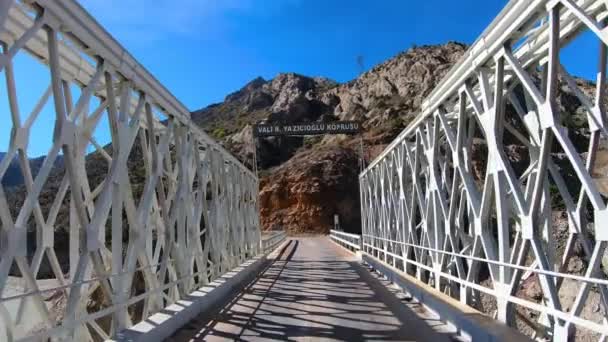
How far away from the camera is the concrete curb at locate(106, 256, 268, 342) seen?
290 inches

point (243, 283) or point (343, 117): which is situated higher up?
point (343, 117)

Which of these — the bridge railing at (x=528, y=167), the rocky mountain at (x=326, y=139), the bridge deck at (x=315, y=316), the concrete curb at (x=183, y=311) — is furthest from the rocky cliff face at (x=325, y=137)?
the bridge railing at (x=528, y=167)

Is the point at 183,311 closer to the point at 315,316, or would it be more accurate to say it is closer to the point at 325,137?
the point at 315,316

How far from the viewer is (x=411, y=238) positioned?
15805 millimetres

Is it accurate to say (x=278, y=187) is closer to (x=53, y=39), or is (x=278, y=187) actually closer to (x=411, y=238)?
(x=411, y=238)

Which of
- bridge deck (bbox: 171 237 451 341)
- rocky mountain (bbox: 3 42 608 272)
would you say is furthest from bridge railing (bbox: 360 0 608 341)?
rocky mountain (bbox: 3 42 608 272)

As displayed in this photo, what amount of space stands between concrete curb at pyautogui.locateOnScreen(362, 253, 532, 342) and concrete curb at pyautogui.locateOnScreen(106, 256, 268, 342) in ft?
15.2

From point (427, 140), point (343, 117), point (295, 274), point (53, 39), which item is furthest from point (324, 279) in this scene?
point (343, 117)

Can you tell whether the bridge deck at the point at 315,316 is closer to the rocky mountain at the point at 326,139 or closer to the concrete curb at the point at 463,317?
the concrete curb at the point at 463,317

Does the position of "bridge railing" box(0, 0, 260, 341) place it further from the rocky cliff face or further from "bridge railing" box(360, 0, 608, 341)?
the rocky cliff face

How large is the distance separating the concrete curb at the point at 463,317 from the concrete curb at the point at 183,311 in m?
4.65

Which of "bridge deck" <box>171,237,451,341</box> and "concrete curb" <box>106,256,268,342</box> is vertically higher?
"concrete curb" <box>106,256,268,342</box>

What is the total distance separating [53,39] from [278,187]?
63365mm

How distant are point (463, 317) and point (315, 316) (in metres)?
3.32
